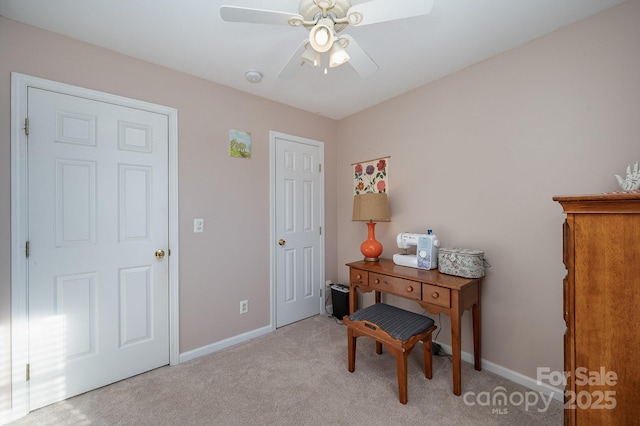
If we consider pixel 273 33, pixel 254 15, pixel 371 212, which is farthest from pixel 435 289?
pixel 273 33

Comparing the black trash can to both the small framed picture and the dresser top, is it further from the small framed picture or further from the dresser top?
the dresser top

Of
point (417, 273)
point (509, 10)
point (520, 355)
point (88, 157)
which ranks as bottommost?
point (520, 355)

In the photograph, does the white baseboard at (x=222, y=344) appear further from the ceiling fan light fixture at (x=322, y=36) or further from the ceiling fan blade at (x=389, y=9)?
the ceiling fan blade at (x=389, y=9)

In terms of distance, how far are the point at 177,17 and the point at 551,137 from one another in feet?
8.10

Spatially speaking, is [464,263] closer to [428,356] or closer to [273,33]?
[428,356]

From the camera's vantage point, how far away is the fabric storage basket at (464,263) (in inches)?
72.7

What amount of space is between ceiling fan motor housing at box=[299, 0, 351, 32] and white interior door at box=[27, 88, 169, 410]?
1471mm

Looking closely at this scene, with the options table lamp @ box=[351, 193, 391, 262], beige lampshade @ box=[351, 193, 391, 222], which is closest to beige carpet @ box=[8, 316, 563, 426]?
table lamp @ box=[351, 193, 391, 262]

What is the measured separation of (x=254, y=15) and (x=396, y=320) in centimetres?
198

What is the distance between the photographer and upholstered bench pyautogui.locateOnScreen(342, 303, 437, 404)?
5.46ft

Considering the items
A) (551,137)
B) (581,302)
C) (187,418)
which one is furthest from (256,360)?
(551,137)

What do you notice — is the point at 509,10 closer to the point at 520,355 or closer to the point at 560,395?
the point at 520,355

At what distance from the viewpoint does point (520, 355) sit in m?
1.86

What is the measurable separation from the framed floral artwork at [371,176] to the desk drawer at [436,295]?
3.84 ft
